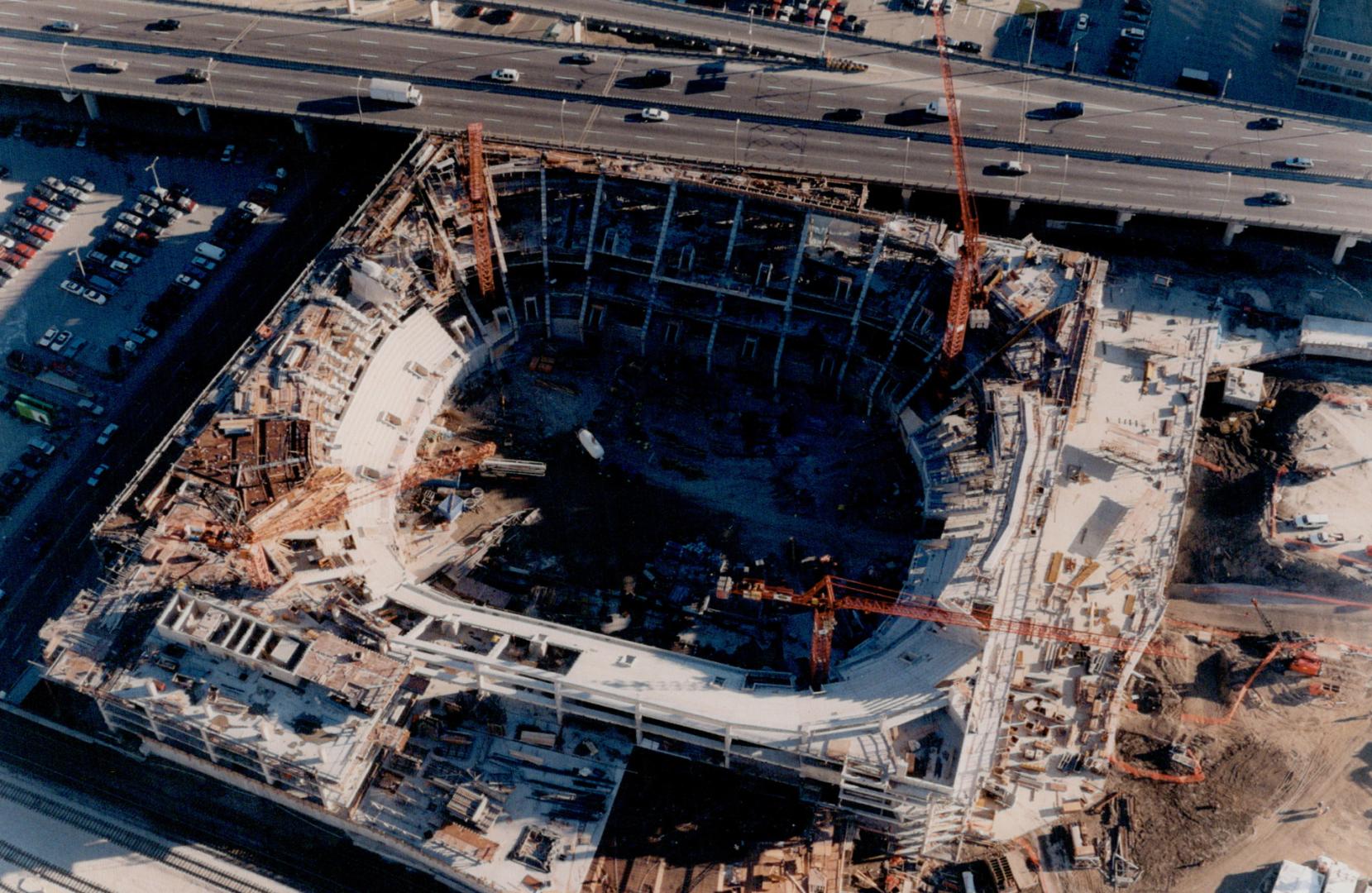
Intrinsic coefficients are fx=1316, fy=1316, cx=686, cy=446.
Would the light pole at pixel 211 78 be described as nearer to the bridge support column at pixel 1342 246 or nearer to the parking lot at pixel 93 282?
the parking lot at pixel 93 282

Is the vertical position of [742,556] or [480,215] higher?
[480,215]

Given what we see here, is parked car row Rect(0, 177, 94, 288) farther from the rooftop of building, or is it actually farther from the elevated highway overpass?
the rooftop of building

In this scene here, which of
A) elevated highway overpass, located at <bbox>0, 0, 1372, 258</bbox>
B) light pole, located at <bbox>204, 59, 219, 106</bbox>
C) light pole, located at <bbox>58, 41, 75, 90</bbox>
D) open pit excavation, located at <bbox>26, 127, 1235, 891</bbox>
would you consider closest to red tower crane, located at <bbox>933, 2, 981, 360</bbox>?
open pit excavation, located at <bbox>26, 127, 1235, 891</bbox>

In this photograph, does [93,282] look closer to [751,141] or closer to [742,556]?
[751,141]

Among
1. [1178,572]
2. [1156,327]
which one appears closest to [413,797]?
→ [1178,572]

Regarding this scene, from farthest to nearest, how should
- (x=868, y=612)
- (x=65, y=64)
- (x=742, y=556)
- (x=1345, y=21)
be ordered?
(x=1345, y=21), (x=65, y=64), (x=742, y=556), (x=868, y=612)

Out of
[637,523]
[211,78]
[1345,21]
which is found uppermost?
[1345,21]

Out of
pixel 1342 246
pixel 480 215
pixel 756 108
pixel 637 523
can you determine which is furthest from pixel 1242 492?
pixel 480 215

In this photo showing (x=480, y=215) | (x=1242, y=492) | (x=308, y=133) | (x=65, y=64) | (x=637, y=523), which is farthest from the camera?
(x=308, y=133)
